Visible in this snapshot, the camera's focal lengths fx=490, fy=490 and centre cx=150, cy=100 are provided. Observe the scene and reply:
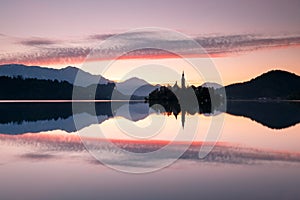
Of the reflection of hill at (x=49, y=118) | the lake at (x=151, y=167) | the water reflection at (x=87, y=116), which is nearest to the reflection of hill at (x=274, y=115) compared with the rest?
the water reflection at (x=87, y=116)

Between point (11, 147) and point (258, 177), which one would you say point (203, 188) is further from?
point (11, 147)

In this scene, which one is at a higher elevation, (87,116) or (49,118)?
(49,118)

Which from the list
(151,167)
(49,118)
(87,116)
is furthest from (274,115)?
(151,167)

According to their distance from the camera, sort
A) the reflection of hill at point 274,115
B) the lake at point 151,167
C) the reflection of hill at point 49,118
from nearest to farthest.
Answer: the lake at point 151,167 → the reflection of hill at point 49,118 → the reflection of hill at point 274,115

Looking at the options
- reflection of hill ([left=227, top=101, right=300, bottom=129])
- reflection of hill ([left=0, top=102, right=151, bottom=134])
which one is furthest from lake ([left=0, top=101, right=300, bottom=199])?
reflection of hill ([left=227, top=101, right=300, bottom=129])

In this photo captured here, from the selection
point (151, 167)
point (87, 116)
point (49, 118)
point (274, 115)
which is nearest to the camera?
point (151, 167)

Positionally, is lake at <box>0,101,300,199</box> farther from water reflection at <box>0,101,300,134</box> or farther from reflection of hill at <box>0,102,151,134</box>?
water reflection at <box>0,101,300,134</box>

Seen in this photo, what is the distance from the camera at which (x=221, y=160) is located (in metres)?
17.2

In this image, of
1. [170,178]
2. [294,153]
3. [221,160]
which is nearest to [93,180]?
[170,178]

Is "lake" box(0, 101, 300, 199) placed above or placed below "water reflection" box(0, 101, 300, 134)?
above

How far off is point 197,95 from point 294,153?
532ft

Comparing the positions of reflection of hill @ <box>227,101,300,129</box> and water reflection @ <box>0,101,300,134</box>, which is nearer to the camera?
water reflection @ <box>0,101,300,134</box>

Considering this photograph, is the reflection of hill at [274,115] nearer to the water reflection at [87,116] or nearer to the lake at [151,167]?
the water reflection at [87,116]

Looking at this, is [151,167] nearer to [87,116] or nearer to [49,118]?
[49,118]
